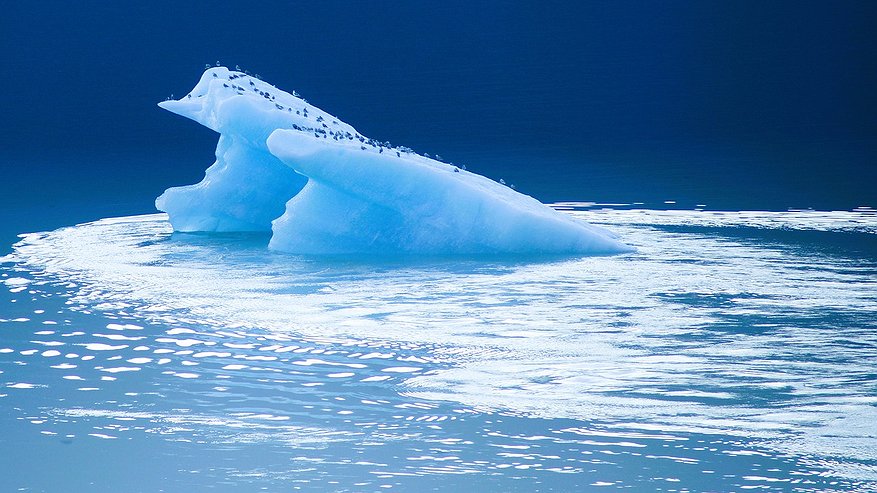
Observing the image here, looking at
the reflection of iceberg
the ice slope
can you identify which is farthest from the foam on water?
the ice slope

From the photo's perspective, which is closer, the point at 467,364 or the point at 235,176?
the point at 467,364

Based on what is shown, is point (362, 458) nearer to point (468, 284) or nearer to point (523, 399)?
point (523, 399)

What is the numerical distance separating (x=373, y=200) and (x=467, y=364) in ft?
9.97

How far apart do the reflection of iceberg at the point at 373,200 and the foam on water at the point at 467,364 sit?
10.3 inches

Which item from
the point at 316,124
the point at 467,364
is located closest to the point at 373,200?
the point at 316,124

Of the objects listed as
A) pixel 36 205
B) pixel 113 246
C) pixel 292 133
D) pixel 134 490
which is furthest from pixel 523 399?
pixel 36 205

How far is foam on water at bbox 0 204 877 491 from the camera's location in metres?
4.52

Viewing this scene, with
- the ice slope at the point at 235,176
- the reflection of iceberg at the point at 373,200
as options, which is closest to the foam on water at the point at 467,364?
the reflection of iceberg at the point at 373,200

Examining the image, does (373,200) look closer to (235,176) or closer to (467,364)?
(235,176)

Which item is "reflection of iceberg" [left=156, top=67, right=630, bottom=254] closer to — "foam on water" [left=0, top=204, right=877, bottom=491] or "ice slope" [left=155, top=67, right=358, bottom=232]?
"ice slope" [left=155, top=67, right=358, bottom=232]

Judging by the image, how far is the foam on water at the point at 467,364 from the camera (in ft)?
14.8

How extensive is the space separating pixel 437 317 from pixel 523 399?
1.57 m

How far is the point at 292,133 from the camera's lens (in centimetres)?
866

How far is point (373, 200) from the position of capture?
8.67 meters
